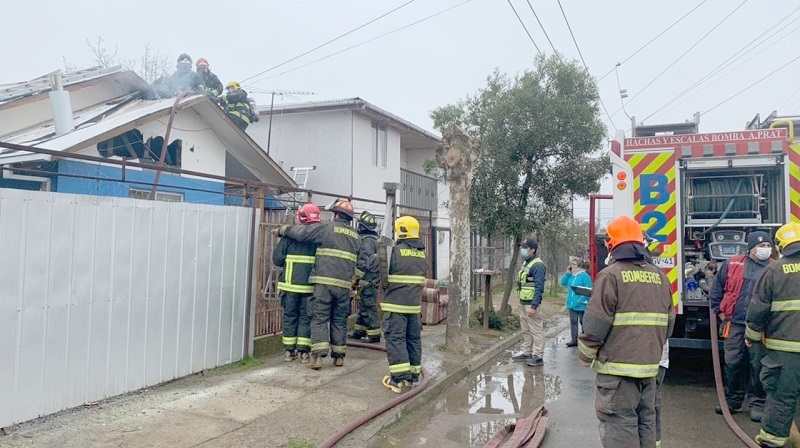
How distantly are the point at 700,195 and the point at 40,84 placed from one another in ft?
37.4

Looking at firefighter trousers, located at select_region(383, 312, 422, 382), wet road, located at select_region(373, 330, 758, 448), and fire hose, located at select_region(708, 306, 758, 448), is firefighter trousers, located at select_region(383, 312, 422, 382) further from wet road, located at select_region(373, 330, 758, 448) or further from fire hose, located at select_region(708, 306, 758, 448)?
fire hose, located at select_region(708, 306, 758, 448)

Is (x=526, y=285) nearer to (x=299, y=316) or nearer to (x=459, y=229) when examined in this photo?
(x=459, y=229)

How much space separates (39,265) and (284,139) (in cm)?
1225

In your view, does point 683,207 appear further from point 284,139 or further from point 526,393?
point 284,139

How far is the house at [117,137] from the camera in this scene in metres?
7.67

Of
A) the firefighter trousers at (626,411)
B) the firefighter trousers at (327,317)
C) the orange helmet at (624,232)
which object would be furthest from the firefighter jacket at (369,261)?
the firefighter trousers at (626,411)

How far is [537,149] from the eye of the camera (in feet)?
34.7

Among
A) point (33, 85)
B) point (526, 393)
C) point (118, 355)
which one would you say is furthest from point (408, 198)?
point (118, 355)

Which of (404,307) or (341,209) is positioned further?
(341,209)

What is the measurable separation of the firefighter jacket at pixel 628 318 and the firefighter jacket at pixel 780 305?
1.69m

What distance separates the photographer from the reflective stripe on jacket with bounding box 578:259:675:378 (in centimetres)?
375

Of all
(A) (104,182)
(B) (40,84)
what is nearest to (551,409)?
(A) (104,182)

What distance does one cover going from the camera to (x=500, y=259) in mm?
18453

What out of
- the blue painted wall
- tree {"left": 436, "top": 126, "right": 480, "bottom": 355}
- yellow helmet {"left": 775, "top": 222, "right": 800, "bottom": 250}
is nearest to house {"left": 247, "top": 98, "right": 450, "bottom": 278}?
the blue painted wall
